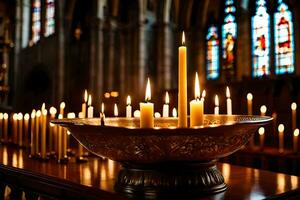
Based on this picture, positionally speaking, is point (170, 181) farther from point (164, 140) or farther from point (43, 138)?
point (43, 138)

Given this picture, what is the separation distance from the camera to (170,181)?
1295 millimetres

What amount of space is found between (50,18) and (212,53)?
369 inches

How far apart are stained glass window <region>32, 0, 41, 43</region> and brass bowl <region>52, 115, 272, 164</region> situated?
19.0 metres

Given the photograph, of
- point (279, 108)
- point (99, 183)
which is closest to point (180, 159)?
point (99, 183)

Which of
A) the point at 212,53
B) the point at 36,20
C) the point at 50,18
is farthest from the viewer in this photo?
the point at 36,20

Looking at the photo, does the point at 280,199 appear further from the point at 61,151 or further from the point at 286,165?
the point at 286,165

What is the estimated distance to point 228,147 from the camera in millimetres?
1356

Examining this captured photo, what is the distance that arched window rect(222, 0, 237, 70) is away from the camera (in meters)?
12.7

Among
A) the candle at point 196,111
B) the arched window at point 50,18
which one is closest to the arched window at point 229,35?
the arched window at point 50,18

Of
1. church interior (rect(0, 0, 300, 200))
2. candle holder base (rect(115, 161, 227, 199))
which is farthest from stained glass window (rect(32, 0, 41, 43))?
candle holder base (rect(115, 161, 227, 199))

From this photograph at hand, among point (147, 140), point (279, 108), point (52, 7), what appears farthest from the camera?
point (52, 7)

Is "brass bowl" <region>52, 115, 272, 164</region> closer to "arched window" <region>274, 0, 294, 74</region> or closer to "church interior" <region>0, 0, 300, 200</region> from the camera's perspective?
"church interior" <region>0, 0, 300, 200</region>

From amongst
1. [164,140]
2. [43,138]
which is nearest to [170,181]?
[164,140]

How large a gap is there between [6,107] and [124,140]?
19.3 m
